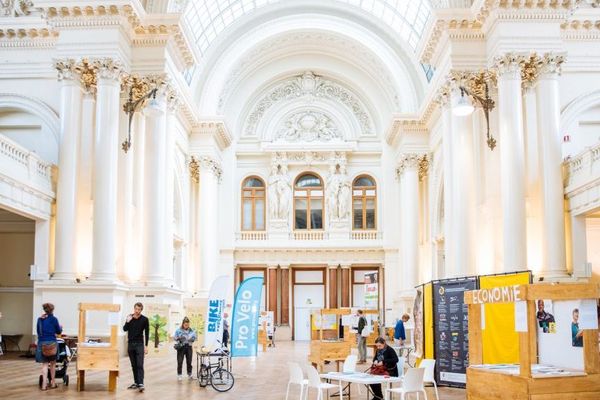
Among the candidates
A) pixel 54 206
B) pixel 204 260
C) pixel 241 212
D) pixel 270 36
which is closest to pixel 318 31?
pixel 270 36

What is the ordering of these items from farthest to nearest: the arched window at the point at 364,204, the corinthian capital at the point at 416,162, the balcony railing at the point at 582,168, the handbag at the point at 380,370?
the arched window at the point at 364,204, the corinthian capital at the point at 416,162, the balcony railing at the point at 582,168, the handbag at the point at 380,370

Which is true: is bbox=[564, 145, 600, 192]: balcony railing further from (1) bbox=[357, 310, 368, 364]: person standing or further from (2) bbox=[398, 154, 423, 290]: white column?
(2) bbox=[398, 154, 423, 290]: white column

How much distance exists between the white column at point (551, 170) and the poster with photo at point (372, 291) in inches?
225

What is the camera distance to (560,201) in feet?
64.0

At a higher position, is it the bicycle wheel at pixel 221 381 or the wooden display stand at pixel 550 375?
the wooden display stand at pixel 550 375

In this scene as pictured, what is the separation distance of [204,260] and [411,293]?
928cm

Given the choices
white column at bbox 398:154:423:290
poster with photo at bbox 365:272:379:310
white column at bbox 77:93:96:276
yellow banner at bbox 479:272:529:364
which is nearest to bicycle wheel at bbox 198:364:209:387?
yellow banner at bbox 479:272:529:364

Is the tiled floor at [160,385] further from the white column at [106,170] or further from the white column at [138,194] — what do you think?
the white column at [138,194]

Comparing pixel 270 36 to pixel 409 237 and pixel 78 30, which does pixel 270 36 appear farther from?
pixel 78 30

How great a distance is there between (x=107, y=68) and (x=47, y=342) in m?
9.52

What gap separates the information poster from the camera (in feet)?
47.7

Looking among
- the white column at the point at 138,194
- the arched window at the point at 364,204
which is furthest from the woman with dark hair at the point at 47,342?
the arched window at the point at 364,204

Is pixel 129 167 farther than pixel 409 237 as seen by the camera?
No

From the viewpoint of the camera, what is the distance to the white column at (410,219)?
33094 mm
